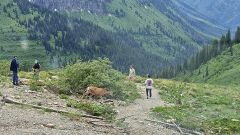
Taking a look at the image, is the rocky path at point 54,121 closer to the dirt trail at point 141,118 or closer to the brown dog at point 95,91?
the dirt trail at point 141,118

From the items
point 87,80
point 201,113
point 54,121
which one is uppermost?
point 87,80

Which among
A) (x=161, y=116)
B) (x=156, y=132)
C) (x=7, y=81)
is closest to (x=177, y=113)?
(x=161, y=116)

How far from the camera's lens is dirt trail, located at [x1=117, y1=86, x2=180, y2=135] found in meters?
31.3

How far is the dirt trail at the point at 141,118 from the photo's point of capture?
31.3 meters

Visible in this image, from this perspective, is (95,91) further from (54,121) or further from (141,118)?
(54,121)

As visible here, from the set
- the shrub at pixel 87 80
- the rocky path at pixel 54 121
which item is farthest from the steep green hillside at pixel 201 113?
the shrub at pixel 87 80

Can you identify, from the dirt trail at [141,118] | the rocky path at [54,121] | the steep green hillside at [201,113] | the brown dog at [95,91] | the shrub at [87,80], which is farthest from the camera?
the shrub at [87,80]

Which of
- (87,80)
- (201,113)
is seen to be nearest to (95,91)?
(87,80)

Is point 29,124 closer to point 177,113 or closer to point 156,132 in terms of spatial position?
point 156,132

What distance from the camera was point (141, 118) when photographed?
35.2 meters

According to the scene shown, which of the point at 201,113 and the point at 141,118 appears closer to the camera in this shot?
the point at 141,118

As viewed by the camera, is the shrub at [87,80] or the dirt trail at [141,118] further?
the shrub at [87,80]

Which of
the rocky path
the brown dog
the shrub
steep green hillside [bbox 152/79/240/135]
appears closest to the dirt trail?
the rocky path

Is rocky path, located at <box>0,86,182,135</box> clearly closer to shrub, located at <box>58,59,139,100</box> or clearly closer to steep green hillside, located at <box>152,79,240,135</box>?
steep green hillside, located at <box>152,79,240,135</box>
